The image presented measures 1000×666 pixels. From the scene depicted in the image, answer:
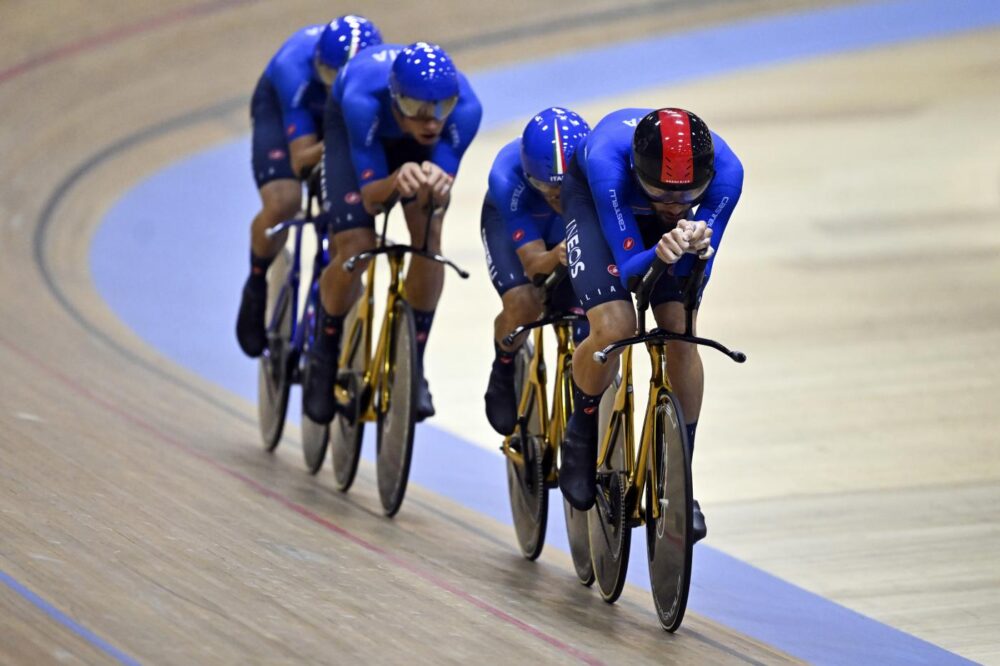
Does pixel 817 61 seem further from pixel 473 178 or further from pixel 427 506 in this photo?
pixel 427 506

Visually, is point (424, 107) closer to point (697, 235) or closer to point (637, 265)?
point (637, 265)

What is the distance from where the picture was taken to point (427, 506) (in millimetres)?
5641

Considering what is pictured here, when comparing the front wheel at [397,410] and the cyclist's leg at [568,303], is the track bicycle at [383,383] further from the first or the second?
the cyclist's leg at [568,303]

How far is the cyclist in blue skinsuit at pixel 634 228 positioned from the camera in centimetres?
383

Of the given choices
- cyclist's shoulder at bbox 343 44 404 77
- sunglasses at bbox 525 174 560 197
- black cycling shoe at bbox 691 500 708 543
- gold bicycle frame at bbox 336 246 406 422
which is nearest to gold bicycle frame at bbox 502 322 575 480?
sunglasses at bbox 525 174 560 197

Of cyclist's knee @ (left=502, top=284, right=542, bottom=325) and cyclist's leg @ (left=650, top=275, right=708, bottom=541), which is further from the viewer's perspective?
cyclist's knee @ (left=502, top=284, right=542, bottom=325)

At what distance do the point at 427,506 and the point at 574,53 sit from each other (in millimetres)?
7996

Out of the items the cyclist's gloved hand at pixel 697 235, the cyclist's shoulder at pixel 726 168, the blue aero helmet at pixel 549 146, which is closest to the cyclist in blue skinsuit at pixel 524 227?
the blue aero helmet at pixel 549 146

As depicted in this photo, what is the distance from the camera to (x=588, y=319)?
4203mm

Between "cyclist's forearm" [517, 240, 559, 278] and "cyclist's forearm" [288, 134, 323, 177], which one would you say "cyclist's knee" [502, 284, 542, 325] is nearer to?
"cyclist's forearm" [517, 240, 559, 278]

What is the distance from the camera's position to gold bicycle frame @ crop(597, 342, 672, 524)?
4008 mm

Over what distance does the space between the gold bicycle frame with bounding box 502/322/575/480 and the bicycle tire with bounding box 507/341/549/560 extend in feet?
0.07

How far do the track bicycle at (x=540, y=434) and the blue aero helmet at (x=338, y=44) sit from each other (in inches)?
56.5

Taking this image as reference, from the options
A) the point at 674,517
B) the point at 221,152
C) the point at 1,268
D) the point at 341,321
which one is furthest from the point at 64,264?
the point at 674,517
